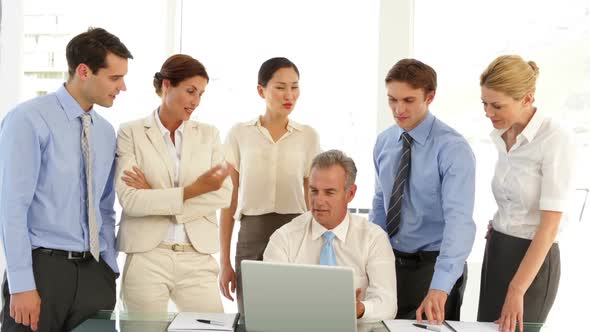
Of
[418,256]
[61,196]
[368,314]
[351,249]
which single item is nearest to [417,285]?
[418,256]

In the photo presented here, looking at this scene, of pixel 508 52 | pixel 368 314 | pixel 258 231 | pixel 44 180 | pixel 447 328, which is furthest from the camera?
pixel 508 52

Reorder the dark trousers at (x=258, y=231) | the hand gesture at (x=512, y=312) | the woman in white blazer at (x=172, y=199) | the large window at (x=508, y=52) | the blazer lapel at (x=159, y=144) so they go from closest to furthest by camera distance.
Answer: the hand gesture at (x=512, y=312) → the woman in white blazer at (x=172, y=199) → the blazer lapel at (x=159, y=144) → the dark trousers at (x=258, y=231) → the large window at (x=508, y=52)

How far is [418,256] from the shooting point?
2840mm

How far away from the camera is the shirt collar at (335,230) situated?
2703 millimetres

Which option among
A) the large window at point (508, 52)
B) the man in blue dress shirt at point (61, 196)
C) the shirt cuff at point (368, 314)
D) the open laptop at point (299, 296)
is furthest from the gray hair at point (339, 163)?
the large window at point (508, 52)

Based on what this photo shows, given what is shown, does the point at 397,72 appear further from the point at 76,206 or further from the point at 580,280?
the point at 580,280

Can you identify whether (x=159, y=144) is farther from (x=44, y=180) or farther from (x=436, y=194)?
(x=436, y=194)

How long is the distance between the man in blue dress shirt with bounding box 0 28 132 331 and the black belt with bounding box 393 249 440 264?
1.24 metres

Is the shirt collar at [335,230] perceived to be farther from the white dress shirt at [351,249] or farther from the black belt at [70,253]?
the black belt at [70,253]

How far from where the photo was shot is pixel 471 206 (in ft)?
8.54

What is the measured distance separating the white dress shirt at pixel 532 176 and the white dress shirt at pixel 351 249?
1.72 ft

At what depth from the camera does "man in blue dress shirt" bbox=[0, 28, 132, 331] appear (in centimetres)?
239

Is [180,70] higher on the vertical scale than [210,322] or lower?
higher

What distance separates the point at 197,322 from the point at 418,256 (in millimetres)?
1055
